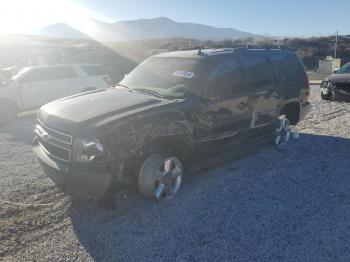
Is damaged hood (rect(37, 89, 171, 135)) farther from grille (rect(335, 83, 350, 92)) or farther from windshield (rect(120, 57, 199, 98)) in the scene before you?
grille (rect(335, 83, 350, 92))

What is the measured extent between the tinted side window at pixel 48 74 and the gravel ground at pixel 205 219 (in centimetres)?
596

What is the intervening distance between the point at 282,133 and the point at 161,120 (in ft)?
11.4

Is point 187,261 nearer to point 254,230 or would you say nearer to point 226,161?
point 254,230

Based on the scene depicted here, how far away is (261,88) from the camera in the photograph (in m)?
6.07

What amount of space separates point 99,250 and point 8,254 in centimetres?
89

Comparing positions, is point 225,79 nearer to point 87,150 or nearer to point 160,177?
point 160,177

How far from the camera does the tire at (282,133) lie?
6852 mm

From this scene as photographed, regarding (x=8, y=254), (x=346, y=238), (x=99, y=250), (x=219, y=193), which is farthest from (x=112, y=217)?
(x=346, y=238)

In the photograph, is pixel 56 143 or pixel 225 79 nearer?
pixel 56 143

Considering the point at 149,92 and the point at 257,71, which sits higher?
the point at 257,71

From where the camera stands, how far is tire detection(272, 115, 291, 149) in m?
6.85

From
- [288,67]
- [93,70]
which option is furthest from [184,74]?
[93,70]

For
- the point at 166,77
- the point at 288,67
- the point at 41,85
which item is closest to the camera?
the point at 166,77

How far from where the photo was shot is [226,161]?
5.84 metres
